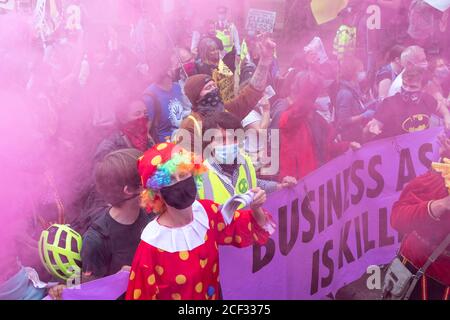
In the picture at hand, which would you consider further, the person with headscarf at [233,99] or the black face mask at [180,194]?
the person with headscarf at [233,99]

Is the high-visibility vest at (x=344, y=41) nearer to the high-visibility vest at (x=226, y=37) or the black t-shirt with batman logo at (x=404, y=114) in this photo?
the black t-shirt with batman logo at (x=404, y=114)

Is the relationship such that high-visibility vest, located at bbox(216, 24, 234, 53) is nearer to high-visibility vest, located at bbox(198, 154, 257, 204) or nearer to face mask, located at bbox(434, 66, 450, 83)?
high-visibility vest, located at bbox(198, 154, 257, 204)

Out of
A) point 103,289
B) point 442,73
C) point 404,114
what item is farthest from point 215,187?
point 442,73

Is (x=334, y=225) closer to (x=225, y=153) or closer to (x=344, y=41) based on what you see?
A: (x=225, y=153)

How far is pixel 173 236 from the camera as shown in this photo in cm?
197

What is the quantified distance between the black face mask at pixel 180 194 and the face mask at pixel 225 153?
33 centimetres

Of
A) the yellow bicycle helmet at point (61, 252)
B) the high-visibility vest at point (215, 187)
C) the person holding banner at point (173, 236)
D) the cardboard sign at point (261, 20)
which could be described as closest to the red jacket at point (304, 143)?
the high-visibility vest at point (215, 187)

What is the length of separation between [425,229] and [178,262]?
1207mm

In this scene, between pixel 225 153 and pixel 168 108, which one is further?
pixel 168 108

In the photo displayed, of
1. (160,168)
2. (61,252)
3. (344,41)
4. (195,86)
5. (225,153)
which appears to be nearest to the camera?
(160,168)

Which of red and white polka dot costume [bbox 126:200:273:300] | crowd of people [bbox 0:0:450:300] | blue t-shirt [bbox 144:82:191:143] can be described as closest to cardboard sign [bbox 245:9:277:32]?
crowd of people [bbox 0:0:450:300]

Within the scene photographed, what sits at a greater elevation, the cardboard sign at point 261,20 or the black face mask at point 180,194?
the cardboard sign at point 261,20

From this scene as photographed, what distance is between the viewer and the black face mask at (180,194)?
1930mm

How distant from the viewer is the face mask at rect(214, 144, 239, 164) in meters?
2.27
